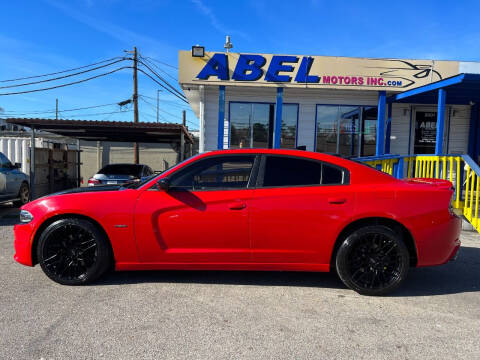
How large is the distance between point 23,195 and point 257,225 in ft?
29.6

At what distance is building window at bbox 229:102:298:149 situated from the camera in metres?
11.2

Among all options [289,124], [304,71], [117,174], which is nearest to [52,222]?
[117,174]

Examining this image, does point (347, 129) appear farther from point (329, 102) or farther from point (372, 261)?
point (372, 261)

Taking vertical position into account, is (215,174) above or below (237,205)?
above

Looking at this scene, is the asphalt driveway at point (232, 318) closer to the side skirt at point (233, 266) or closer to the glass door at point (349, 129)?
the side skirt at point (233, 266)

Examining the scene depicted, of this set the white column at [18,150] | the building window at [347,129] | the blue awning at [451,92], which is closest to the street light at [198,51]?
the building window at [347,129]

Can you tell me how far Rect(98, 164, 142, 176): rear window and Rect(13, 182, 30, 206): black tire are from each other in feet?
7.41

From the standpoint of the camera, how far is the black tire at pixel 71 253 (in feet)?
11.9

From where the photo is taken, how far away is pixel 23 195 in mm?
9711

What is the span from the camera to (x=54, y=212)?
3.64m

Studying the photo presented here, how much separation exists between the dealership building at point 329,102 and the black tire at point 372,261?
6237 millimetres

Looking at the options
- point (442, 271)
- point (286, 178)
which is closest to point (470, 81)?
point (442, 271)

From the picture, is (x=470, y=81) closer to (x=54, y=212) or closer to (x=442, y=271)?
(x=442, y=271)

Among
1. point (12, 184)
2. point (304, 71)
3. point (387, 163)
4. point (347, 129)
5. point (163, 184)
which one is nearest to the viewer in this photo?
point (163, 184)
